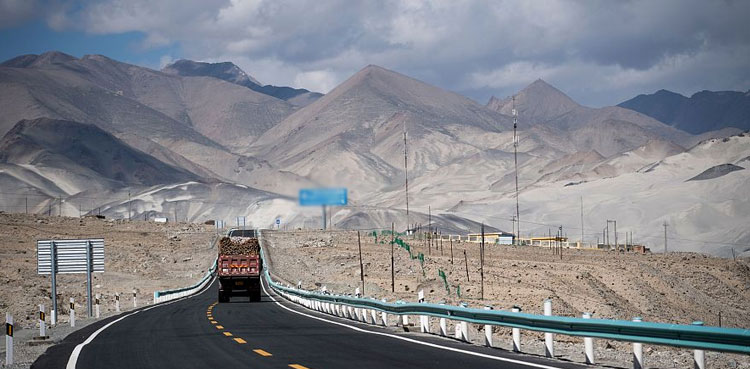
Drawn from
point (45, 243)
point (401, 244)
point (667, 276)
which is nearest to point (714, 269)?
point (667, 276)

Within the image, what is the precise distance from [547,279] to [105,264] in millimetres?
52422

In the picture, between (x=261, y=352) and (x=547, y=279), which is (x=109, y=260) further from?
(x=261, y=352)

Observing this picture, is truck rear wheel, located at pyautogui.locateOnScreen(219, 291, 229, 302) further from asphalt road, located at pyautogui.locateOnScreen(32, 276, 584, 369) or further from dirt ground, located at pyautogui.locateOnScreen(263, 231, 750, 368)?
asphalt road, located at pyautogui.locateOnScreen(32, 276, 584, 369)

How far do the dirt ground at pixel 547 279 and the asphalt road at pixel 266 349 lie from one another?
731 cm

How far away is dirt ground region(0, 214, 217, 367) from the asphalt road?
163cm

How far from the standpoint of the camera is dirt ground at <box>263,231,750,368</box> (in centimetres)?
6211

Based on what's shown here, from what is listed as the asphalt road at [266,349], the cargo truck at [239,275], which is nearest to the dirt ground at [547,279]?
the cargo truck at [239,275]

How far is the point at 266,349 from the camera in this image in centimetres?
2008

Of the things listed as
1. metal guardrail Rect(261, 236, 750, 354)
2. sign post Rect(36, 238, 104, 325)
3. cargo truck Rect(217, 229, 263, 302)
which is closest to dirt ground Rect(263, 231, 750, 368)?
cargo truck Rect(217, 229, 263, 302)

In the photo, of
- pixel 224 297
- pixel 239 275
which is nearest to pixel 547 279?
pixel 239 275

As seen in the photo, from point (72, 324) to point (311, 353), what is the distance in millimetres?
18411

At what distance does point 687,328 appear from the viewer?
13.6m

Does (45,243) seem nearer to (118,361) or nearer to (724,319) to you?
(118,361)

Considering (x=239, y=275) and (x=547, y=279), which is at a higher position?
(x=239, y=275)
